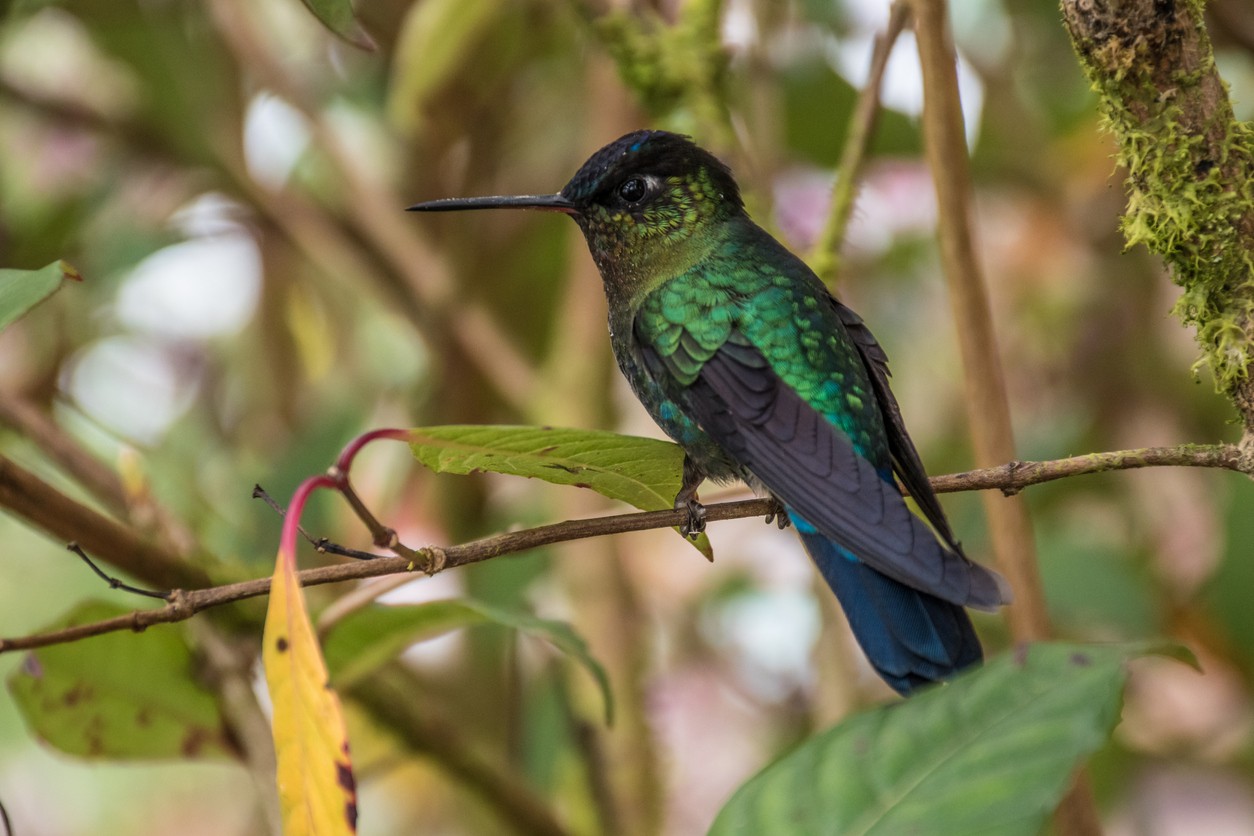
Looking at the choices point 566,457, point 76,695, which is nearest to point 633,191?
point 566,457

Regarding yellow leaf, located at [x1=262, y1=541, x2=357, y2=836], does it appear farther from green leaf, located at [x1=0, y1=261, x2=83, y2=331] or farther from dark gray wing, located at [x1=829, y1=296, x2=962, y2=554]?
dark gray wing, located at [x1=829, y1=296, x2=962, y2=554]

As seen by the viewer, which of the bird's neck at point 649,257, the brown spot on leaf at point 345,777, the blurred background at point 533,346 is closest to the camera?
the brown spot on leaf at point 345,777

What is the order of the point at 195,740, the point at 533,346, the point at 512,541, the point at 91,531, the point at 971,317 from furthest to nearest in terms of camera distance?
the point at 533,346 → the point at 195,740 → the point at 971,317 → the point at 91,531 → the point at 512,541

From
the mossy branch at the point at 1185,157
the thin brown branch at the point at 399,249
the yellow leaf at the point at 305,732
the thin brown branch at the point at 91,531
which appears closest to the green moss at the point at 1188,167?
the mossy branch at the point at 1185,157

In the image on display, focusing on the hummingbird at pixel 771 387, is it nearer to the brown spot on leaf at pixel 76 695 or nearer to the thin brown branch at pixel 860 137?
the thin brown branch at pixel 860 137

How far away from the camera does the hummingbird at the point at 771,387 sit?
148cm

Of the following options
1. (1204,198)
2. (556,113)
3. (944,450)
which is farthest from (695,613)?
(1204,198)

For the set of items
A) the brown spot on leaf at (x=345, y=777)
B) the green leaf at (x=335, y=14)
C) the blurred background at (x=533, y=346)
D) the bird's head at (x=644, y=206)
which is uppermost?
the green leaf at (x=335, y=14)

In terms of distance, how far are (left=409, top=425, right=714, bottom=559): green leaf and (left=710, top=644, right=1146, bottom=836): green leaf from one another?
0.29 meters

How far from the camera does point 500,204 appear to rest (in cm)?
→ 185

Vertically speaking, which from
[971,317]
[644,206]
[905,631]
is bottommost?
[905,631]

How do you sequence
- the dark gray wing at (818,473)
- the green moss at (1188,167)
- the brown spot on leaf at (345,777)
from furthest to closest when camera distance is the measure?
the dark gray wing at (818,473)
the green moss at (1188,167)
the brown spot on leaf at (345,777)

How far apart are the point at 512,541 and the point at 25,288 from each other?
1.53 ft

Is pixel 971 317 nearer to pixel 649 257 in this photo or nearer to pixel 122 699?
pixel 649 257
